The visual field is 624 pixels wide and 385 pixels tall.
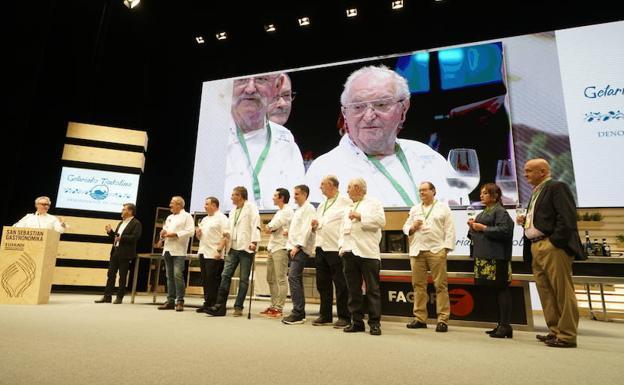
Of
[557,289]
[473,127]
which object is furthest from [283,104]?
[557,289]

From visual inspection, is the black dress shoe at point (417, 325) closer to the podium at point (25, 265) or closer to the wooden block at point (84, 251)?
the podium at point (25, 265)

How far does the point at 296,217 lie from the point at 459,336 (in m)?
1.96

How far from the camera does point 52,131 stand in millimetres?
7867

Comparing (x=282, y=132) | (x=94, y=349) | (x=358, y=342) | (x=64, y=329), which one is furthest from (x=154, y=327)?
→ (x=282, y=132)

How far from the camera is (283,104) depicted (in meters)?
7.68

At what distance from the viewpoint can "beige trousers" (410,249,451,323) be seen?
3.74 meters

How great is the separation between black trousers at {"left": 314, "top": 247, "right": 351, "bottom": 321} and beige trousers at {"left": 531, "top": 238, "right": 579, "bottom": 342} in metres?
1.72

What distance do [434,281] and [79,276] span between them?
24.4 ft

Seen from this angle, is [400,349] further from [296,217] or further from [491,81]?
[491,81]

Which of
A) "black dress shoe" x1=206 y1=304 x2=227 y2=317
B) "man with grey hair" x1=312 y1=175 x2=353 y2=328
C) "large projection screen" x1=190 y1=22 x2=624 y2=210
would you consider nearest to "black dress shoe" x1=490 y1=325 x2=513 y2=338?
"man with grey hair" x1=312 y1=175 x2=353 y2=328

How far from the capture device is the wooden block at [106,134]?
850 centimetres

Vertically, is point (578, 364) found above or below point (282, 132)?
below

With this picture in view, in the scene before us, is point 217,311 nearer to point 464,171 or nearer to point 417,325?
point 417,325

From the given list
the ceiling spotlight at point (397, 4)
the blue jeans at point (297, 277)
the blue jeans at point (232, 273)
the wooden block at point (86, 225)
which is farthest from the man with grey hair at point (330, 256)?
the wooden block at point (86, 225)
